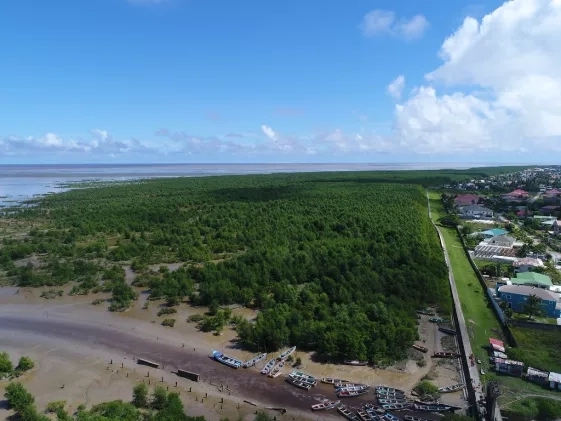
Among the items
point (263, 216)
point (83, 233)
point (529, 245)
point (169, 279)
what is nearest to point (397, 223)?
point (529, 245)

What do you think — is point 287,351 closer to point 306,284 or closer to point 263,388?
point 263,388

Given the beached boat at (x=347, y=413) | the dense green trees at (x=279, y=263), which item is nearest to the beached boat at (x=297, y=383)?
the beached boat at (x=347, y=413)

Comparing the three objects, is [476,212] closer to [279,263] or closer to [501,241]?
[501,241]

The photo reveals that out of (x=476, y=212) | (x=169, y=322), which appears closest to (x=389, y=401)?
(x=169, y=322)

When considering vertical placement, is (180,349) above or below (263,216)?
below

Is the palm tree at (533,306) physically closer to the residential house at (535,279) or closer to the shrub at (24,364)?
the residential house at (535,279)

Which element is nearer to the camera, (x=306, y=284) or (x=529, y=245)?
(x=306, y=284)
